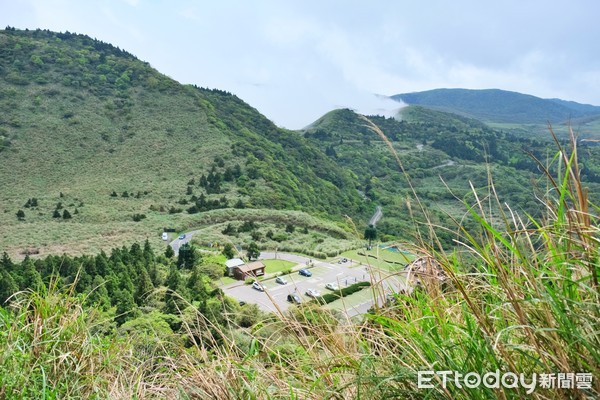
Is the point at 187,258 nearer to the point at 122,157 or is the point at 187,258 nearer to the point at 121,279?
the point at 121,279

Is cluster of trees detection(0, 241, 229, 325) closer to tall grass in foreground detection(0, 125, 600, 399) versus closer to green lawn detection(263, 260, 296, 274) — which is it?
green lawn detection(263, 260, 296, 274)

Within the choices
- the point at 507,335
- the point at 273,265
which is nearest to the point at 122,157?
the point at 273,265

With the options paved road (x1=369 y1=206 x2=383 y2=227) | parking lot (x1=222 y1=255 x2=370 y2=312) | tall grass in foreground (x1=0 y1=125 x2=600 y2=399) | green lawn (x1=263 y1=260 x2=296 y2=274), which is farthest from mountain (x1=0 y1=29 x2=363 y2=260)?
tall grass in foreground (x1=0 y1=125 x2=600 y2=399)

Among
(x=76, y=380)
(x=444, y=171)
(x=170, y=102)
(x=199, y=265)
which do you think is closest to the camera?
(x=76, y=380)

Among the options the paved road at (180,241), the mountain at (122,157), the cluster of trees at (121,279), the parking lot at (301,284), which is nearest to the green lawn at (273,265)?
the parking lot at (301,284)

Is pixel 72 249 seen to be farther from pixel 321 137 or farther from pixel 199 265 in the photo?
pixel 321 137

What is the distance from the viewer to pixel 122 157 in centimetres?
5544

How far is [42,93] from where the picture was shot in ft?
218

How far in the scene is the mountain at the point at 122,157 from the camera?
123 feet

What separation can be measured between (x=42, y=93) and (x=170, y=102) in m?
20.0

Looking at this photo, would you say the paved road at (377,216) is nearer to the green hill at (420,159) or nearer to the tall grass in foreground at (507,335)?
the green hill at (420,159)

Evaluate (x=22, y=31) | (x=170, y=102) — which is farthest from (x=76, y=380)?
(x=22, y=31)

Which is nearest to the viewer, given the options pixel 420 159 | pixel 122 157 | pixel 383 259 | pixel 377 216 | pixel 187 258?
pixel 383 259

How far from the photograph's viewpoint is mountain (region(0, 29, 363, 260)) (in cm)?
3759
